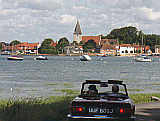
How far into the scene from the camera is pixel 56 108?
15.5 metres

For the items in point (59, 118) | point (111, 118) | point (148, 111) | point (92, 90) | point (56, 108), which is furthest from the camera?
point (56, 108)

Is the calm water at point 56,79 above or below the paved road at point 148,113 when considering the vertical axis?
below

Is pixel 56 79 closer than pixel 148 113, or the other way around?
pixel 148 113

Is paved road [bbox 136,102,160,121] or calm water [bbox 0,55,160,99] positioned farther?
calm water [bbox 0,55,160,99]

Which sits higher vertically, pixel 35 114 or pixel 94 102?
pixel 94 102

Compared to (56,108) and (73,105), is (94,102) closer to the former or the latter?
(73,105)

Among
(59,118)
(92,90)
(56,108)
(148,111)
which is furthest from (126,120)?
(56,108)

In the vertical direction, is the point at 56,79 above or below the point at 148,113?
below

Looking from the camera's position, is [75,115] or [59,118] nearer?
[75,115]

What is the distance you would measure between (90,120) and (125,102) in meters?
1.20

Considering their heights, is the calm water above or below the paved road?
below

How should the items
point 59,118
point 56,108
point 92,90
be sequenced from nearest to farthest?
point 92,90 < point 59,118 < point 56,108

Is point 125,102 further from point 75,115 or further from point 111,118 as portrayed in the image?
point 75,115

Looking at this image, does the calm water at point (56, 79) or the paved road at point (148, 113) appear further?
the calm water at point (56, 79)
